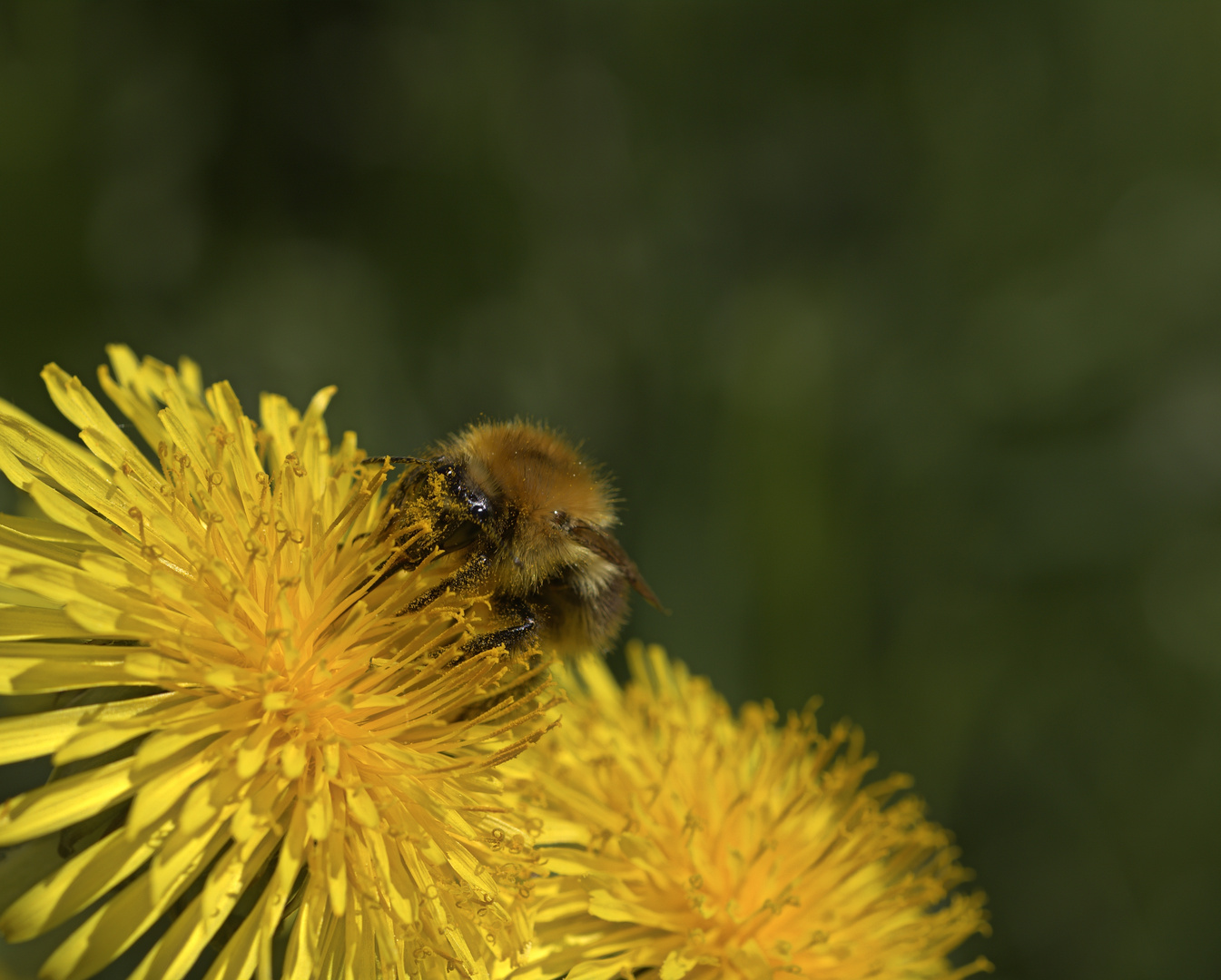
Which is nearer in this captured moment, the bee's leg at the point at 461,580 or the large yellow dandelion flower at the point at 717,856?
the bee's leg at the point at 461,580

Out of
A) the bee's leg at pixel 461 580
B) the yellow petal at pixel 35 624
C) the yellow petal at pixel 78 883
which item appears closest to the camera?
the yellow petal at pixel 78 883

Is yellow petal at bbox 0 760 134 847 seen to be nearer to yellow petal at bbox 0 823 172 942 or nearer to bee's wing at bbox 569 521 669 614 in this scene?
yellow petal at bbox 0 823 172 942

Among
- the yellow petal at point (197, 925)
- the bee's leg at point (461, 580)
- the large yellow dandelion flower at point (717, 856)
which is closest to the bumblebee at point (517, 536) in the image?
the bee's leg at point (461, 580)

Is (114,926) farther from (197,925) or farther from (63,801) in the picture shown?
(63,801)

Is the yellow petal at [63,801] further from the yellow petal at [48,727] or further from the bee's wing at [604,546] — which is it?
the bee's wing at [604,546]

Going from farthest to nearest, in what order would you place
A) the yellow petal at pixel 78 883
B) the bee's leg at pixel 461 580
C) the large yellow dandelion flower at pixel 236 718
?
the bee's leg at pixel 461 580 → the large yellow dandelion flower at pixel 236 718 → the yellow petal at pixel 78 883

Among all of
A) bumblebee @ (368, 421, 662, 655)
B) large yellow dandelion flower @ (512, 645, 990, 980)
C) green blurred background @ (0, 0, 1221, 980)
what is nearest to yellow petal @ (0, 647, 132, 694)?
bumblebee @ (368, 421, 662, 655)

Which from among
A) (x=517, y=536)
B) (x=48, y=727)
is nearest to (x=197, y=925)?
(x=48, y=727)
